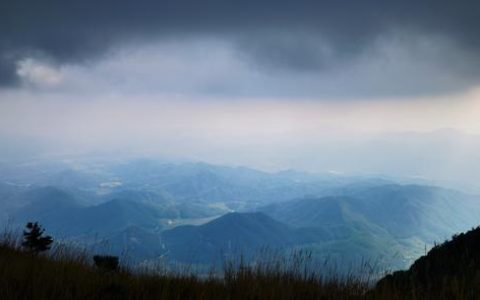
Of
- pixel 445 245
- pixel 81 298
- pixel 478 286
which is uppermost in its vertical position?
pixel 445 245

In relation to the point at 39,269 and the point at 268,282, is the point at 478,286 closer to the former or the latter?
the point at 268,282

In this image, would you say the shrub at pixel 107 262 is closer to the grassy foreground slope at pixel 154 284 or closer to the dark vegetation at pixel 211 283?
the dark vegetation at pixel 211 283

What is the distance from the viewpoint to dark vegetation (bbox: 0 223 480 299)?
25.1ft

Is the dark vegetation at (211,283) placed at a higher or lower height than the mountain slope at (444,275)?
lower

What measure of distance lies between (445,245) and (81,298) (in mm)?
9582

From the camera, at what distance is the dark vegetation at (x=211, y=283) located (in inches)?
301

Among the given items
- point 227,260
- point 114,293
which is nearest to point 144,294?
point 114,293

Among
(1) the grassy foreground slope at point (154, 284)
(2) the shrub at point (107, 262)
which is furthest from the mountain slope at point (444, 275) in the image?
(2) the shrub at point (107, 262)

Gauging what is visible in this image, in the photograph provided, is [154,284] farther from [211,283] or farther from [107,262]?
[107,262]

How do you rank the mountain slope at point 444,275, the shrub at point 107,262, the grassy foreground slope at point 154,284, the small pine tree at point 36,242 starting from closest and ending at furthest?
the grassy foreground slope at point 154,284
the mountain slope at point 444,275
the shrub at point 107,262
the small pine tree at point 36,242

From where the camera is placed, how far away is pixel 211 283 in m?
8.62

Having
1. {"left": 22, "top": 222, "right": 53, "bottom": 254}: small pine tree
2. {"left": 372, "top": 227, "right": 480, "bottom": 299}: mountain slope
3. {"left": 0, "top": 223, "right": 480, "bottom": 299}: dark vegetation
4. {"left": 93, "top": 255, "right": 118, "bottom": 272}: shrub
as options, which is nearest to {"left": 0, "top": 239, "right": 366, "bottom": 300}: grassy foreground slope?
{"left": 0, "top": 223, "right": 480, "bottom": 299}: dark vegetation

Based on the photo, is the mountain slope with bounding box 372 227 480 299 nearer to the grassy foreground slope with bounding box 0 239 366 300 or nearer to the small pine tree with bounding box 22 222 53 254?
the grassy foreground slope with bounding box 0 239 366 300

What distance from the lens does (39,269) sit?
8.84 m
